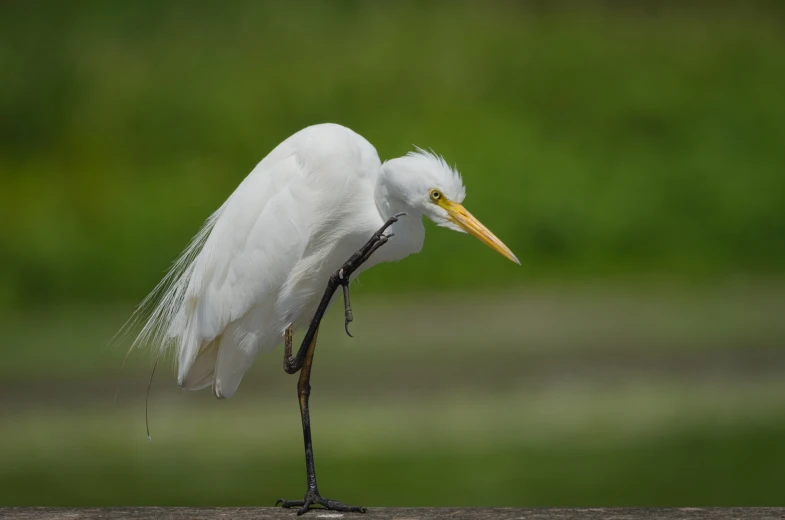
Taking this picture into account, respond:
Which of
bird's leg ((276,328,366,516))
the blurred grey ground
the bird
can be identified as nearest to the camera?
bird's leg ((276,328,366,516))

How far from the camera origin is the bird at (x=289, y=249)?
2303 mm

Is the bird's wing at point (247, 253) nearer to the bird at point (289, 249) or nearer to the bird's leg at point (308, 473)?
the bird at point (289, 249)

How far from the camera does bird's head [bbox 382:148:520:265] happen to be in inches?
84.6

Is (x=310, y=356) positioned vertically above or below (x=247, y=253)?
below

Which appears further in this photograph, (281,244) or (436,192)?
(281,244)

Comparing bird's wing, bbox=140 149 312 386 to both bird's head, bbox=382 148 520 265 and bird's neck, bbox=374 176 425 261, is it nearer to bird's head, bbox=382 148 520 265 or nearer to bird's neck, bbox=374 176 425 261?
bird's neck, bbox=374 176 425 261

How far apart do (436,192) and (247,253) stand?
1.56 ft

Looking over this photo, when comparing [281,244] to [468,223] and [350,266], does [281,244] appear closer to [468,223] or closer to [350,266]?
[350,266]

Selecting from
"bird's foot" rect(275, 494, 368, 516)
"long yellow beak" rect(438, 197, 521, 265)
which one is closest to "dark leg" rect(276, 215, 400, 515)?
"bird's foot" rect(275, 494, 368, 516)

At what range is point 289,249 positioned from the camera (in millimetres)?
2363

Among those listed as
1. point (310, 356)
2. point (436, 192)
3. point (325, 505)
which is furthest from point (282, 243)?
point (325, 505)

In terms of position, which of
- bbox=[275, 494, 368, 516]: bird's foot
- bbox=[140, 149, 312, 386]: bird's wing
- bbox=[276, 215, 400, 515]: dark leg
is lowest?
bbox=[275, 494, 368, 516]: bird's foot

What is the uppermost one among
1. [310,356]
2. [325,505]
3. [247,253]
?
[247,253]

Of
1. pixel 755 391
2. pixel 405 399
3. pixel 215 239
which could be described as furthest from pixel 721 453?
pixel 215 239
